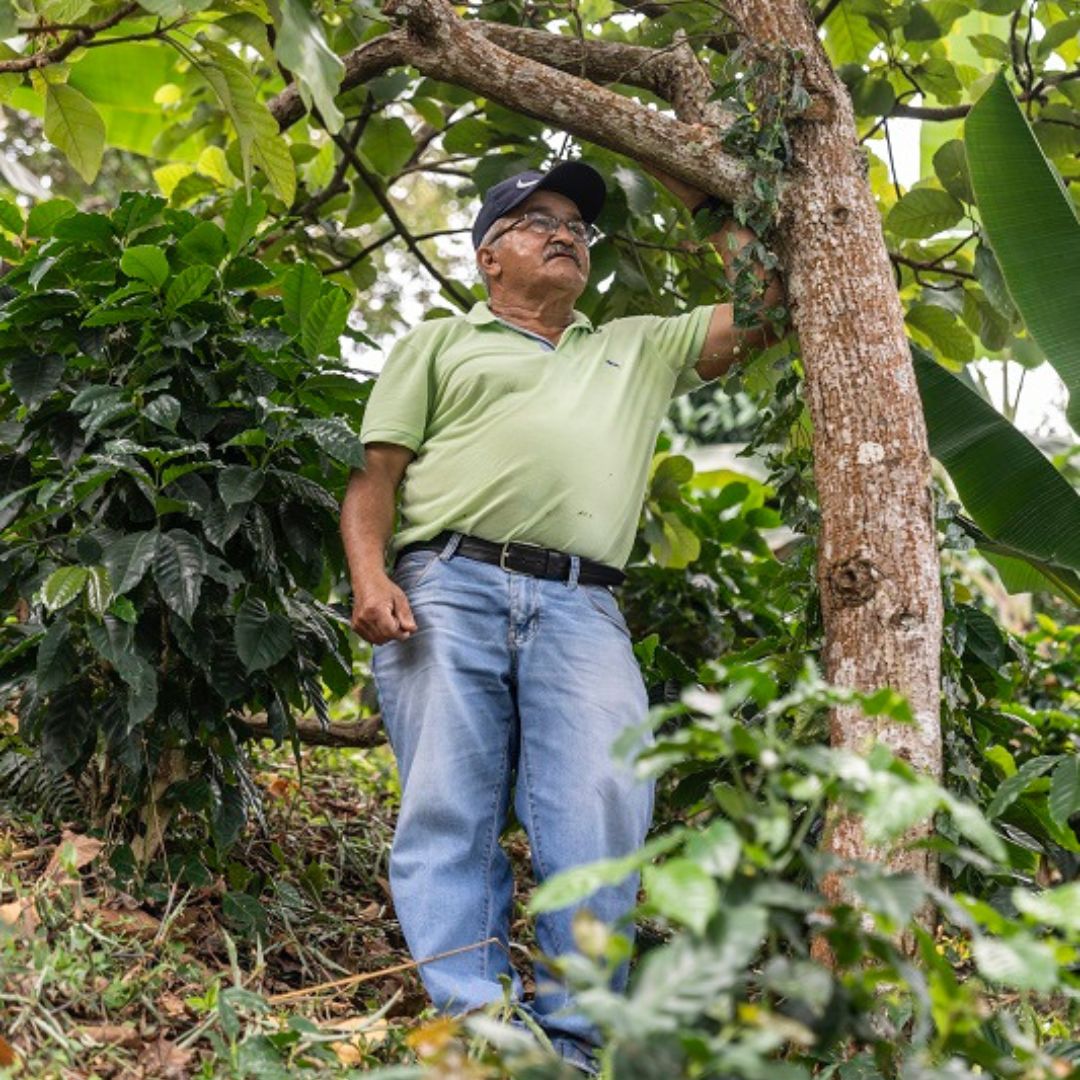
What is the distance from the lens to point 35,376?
336cm

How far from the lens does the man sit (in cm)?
311

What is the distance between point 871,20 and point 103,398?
244cm

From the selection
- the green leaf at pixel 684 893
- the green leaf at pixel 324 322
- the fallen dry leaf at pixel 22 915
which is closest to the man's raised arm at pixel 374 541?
the green leaf at pixel 324 322

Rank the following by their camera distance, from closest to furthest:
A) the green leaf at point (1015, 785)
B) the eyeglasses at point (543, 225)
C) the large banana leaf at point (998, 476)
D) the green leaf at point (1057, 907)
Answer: the green leaf at point (1057, 907) < the green leaf at point (1015, 785) < the eyeglasses at point (543, 225) < the large banana leaf at point (998, 476)

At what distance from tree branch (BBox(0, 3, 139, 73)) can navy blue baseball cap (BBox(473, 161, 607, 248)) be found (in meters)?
0.92

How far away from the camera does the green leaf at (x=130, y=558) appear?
10.2ft

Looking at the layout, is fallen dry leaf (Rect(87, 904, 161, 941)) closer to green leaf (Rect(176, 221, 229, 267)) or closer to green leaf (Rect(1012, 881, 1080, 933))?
green leaf (Rect(176, 221, 229, 267))

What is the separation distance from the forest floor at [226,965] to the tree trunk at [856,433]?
0.95 meters

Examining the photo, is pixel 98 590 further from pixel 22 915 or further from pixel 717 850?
pixel 717 850

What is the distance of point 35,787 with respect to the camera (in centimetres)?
359

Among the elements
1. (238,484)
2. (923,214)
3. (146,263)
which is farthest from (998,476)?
(146,263)

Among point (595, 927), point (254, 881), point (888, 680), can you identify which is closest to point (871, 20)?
point (888, 680)

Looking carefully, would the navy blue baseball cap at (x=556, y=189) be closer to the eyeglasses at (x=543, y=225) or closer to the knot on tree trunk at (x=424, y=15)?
the eyeglasses at (x=543, y=225)

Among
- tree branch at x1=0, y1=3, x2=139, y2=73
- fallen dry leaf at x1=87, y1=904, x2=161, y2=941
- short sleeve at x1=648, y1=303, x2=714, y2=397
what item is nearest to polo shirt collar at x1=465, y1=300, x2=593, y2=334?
short sleeve at x1=648, y1=303, x2=714, y2=397
